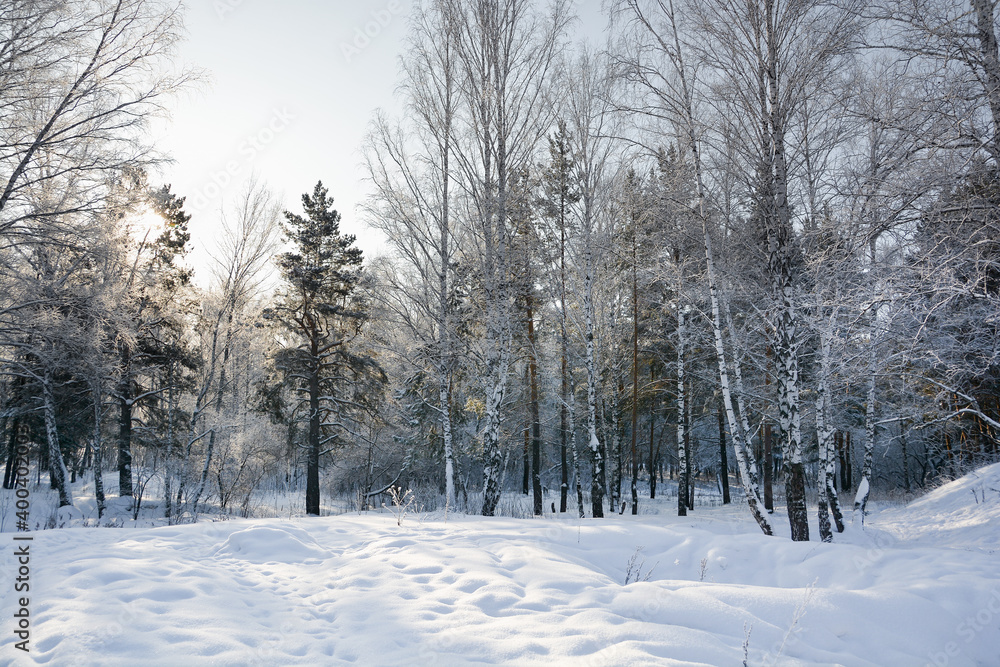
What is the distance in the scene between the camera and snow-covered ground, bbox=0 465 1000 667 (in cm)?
285

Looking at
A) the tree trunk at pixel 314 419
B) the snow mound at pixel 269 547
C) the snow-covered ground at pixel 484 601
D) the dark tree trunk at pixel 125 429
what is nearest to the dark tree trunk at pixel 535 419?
the tree trunk at pixel 314 419

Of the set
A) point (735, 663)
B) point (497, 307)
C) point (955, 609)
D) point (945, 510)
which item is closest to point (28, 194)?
point (497, 307)

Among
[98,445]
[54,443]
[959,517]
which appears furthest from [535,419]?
[54,443]

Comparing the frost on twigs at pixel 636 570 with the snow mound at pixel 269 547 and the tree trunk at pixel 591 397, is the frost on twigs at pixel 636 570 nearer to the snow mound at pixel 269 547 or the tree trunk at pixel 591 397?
the snow mound at pixel 269 547

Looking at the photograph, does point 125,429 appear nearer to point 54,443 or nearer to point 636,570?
point 54,443

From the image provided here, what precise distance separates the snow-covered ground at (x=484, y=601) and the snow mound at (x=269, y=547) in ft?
0.10

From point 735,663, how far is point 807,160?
347 inches

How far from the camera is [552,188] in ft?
54.9

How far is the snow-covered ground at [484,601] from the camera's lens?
9.34 feet

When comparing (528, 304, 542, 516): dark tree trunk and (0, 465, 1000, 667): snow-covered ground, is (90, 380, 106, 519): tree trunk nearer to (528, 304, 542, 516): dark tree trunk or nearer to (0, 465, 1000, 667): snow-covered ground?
(0, 465, 1000, 667): snow-covered ground

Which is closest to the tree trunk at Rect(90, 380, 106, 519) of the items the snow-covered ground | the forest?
the forest

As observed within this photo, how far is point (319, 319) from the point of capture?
17.5 m

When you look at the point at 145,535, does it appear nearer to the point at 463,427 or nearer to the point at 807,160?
the point at 807,160

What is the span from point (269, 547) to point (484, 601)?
295 cm
